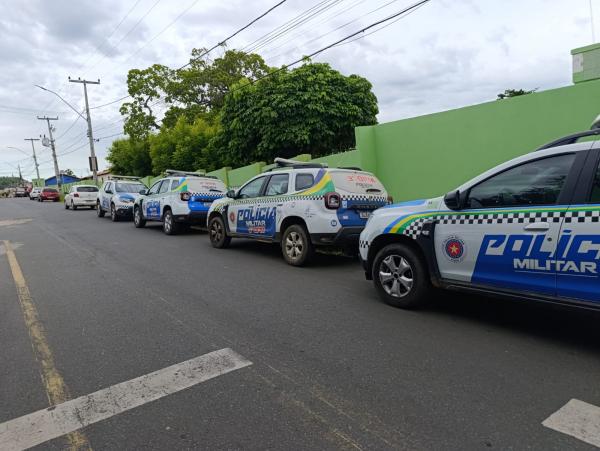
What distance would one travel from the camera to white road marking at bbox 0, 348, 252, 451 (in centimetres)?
275

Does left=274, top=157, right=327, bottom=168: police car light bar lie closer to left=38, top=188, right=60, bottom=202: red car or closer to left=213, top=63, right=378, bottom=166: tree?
left=213, top=63, right=378, bottom=166: tree

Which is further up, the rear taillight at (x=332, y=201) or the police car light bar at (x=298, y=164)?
the police car light bar at (x=298, y=164)

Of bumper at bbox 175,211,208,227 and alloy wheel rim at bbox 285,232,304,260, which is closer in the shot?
alloy wheel rim at bbox 285,232,304,260

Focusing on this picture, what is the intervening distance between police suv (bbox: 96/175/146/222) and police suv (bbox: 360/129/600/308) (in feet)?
45.5

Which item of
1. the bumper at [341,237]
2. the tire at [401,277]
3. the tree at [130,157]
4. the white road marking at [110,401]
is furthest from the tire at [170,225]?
the tree at [130,157]

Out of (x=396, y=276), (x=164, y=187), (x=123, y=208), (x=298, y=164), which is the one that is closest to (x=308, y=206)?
(x=298, y=164)

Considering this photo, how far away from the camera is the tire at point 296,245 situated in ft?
24.5

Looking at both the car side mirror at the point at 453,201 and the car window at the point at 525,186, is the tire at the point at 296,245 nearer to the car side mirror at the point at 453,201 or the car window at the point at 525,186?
the car side mirror at the point at 453,201

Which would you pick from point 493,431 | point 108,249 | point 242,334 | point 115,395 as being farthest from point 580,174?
point 108,249

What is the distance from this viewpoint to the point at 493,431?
2.66m

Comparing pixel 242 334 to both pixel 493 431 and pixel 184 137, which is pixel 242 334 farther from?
pixel 184 137

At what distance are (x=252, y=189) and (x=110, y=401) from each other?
242 inches

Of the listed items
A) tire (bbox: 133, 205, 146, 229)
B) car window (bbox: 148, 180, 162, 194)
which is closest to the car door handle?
car window (bbox: 148, 180, 162, 194)

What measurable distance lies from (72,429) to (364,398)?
1.90 metres
